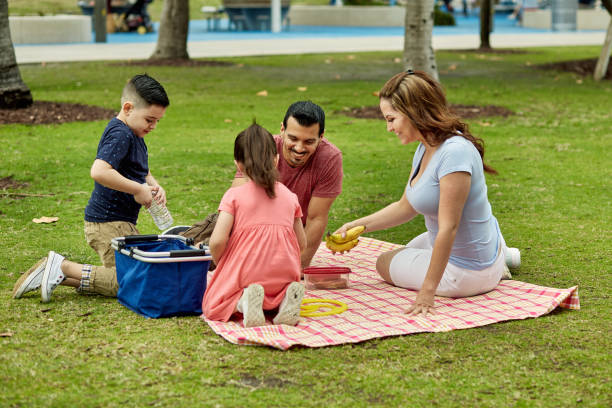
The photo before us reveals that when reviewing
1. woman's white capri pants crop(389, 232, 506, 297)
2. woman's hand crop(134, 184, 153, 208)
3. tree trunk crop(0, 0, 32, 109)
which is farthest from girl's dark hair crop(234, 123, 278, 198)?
tree trunk crop(0, 0, 32, 109)

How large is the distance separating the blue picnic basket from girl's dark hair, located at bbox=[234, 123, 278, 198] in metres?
0.47

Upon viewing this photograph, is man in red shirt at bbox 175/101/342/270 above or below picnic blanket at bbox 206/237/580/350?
above

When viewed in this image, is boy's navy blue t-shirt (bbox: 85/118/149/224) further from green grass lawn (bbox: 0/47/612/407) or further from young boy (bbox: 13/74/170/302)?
green grass lawn (bbox: 0/47/612/407)

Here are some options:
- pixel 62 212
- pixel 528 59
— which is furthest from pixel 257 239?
pixel 528 59

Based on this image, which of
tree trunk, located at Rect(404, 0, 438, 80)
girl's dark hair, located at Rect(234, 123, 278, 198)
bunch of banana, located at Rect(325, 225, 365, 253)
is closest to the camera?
girl's dark hair, located at Rect(234, 123, 278, 198)

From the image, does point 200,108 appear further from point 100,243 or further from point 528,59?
point 528,59

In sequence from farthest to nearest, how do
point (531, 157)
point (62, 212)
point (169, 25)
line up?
point (169, 25)
point (531, 157)
point (62, 212)

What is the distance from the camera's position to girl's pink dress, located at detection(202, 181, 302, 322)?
4211mm

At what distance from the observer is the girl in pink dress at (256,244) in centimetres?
419

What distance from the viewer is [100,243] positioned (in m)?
4.83

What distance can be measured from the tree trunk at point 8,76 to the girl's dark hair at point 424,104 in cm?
755

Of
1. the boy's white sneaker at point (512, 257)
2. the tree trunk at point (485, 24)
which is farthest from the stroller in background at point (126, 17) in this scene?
the boy's white sneaker at point (512, 257)

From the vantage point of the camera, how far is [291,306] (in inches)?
165

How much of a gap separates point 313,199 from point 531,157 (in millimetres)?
4627
